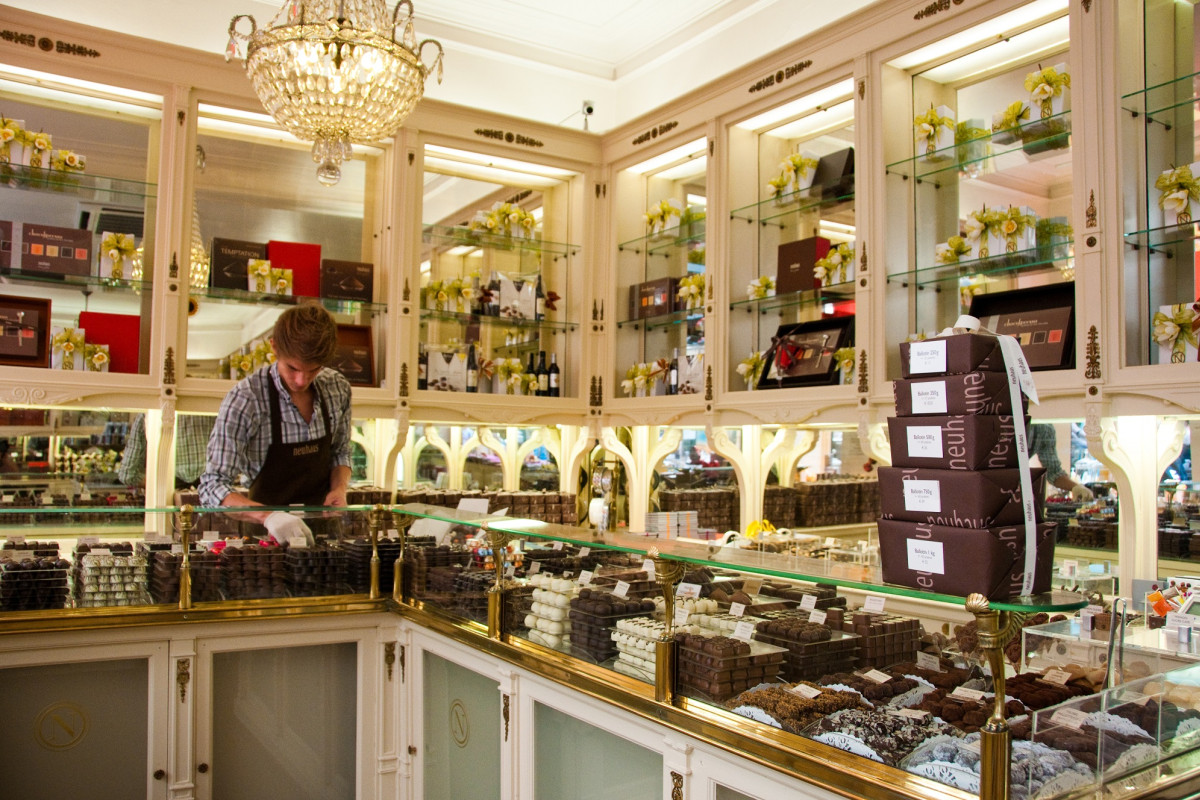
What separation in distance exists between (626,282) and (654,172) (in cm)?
65

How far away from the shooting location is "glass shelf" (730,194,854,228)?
416 cm

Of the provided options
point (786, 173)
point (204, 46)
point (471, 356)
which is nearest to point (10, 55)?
point (204, 46)

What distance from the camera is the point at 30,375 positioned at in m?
3.97

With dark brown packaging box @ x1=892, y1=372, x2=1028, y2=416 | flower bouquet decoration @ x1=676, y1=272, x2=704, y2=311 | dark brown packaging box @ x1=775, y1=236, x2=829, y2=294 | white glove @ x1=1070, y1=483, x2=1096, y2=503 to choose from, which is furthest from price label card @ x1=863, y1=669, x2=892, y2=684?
flower bouquet decoration @ x1=676, y1=272, x2=704, y2=311

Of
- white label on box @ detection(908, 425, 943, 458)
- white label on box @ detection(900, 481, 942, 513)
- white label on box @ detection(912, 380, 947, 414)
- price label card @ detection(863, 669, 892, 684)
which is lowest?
price label card @ detection(863, 669, 892, 684)

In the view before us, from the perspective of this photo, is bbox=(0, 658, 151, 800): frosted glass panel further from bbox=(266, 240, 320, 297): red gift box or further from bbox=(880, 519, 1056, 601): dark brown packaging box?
bbox=(880, 519, 1056, 601): dark brown packaging box

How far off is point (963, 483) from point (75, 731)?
2.83 meters

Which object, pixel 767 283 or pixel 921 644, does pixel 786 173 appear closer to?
pixel 767 283

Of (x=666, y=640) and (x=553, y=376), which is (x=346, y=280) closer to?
(x=553, y=376)

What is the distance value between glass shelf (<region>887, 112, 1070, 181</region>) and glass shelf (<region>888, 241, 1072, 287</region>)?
13.7 inches

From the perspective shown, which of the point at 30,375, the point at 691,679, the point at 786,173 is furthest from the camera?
the point at 786,173

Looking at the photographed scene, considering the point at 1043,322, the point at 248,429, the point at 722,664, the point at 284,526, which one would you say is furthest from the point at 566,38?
the point at 722,664

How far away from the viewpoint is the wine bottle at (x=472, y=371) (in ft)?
16.5

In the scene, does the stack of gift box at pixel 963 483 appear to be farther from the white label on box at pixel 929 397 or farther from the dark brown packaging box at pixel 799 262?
the dark brown packaging box at pixel 799 262
